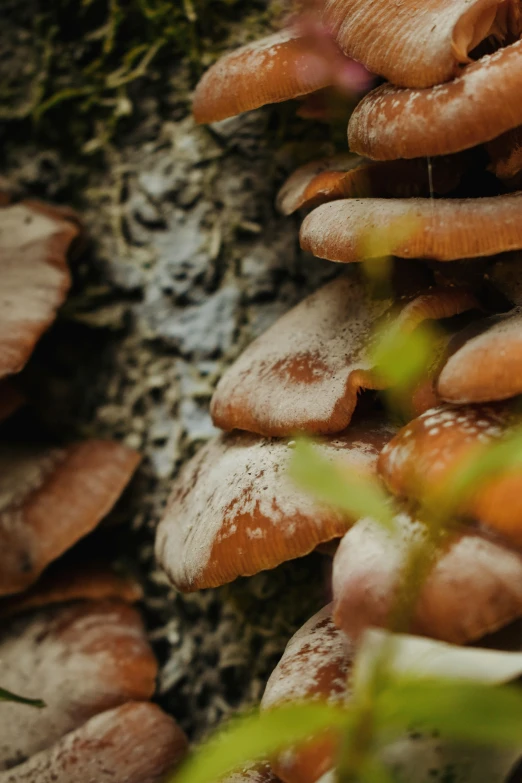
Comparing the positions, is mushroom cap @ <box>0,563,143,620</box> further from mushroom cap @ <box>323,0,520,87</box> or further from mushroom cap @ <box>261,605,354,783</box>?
mushroom cap @ <box>323,0,520,87</box>

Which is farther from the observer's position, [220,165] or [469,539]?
[220,165]

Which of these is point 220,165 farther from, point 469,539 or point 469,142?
point 469,539

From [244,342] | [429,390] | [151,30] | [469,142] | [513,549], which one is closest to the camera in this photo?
[513,549]

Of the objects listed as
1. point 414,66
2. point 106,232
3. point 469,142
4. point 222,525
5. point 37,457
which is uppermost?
point 414,66

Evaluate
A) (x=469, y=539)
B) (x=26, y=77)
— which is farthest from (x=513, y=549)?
(x=26, y=77)

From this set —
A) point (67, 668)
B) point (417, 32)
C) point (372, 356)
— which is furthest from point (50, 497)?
point (417, 32)

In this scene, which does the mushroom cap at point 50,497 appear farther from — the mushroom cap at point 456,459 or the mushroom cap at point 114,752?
the mushroom cap at point 456,459

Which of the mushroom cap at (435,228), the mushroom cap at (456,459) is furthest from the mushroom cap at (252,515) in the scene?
the mushroom cap at (435,228)

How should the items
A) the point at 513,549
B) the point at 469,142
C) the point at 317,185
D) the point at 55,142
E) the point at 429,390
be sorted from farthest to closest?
the point at 55,142 → the point at 317,185 → the point at 429,390 → the point at 469,142 → the point at 513,549
